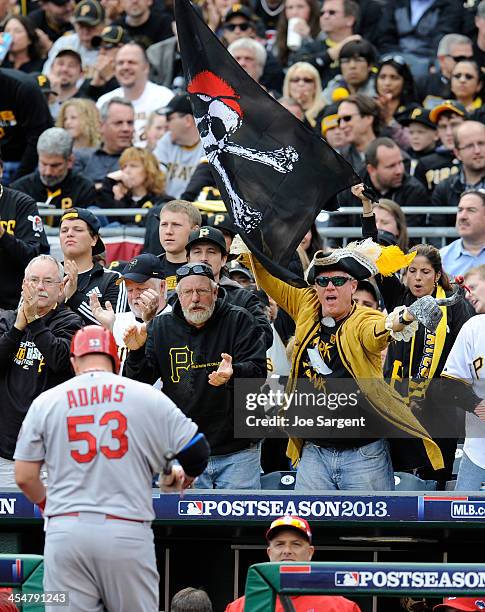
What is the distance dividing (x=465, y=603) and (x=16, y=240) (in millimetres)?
4143

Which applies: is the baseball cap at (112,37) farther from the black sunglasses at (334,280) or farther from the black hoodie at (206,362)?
the black sunglasses at (334,280)

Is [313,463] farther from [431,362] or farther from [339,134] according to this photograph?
[339,134]

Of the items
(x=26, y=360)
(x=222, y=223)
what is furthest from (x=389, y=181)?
(x=26, y=360)

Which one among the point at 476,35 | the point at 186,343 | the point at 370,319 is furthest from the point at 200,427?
the point at 476,35

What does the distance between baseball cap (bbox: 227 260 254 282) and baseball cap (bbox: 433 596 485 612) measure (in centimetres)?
322

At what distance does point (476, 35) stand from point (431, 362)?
658 cm

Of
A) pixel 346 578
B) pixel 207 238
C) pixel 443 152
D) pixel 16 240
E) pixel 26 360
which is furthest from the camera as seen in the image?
pixel 443 152

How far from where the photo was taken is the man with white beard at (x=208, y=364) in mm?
9344

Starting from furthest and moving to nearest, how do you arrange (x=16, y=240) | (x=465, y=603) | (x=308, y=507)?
(x=16, y=240)
(x=308, y=507)
(x=465, y=603)

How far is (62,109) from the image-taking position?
46.9ft

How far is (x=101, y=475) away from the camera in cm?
701

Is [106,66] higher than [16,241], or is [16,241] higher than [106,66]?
[106,66]

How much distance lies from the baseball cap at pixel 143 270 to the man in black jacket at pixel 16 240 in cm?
125

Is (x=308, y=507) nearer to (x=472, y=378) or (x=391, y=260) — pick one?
(x=472, y=378)
